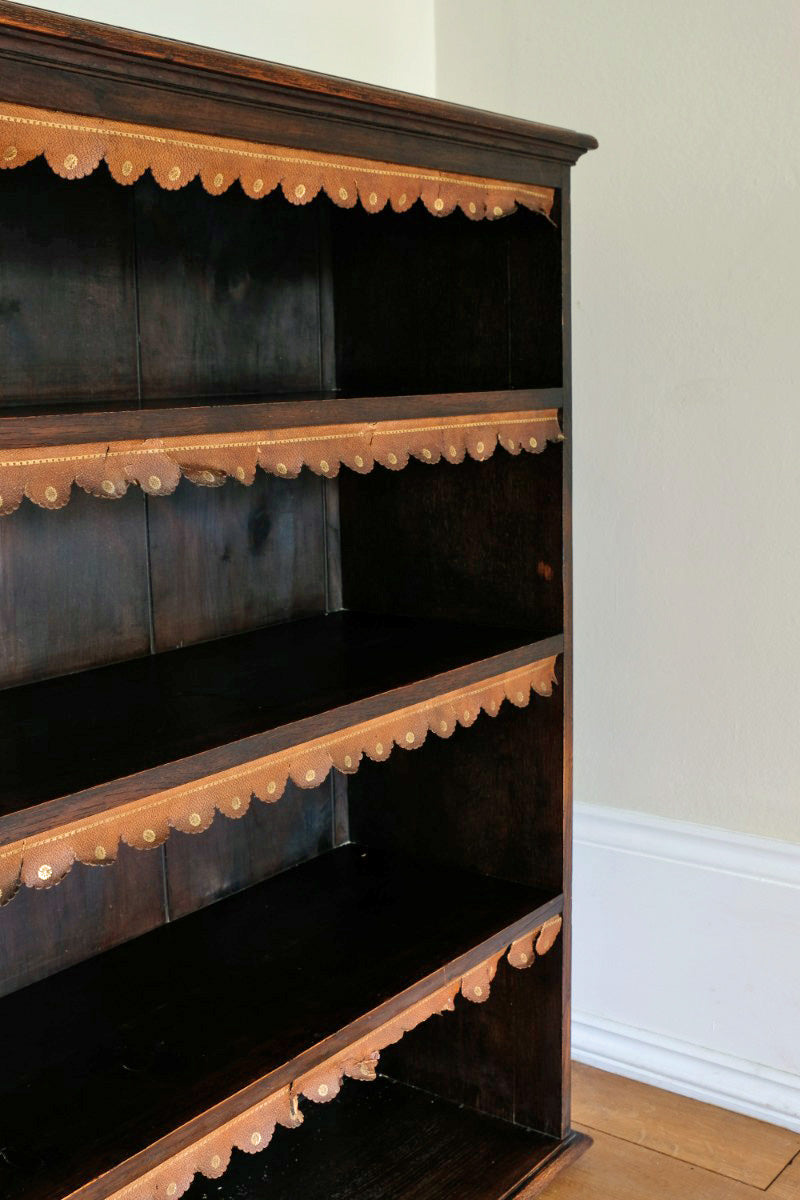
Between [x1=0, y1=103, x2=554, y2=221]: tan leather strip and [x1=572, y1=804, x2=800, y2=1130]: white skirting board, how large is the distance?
4.02 ft

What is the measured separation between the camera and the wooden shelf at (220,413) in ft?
4.16

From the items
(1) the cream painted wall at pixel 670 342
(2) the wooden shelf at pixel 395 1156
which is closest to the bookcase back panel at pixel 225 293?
(1) the cream painted wall at pixel 670 342

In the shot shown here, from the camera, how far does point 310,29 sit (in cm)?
228

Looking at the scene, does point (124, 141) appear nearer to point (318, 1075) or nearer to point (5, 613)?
point (5, 613)

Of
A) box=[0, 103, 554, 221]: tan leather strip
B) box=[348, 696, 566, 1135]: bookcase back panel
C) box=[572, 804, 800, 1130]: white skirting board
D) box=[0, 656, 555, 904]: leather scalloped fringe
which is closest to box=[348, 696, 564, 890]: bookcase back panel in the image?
box=[348, 696, 566, 1135]: bookcase back panel

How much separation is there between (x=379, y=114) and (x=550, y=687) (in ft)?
2.93

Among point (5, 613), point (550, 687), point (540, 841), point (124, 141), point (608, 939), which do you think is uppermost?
point (124, 141)

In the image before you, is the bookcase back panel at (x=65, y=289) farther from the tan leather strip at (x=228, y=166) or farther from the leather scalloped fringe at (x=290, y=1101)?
the leather scalloped fringe at (x=290, y=1101)

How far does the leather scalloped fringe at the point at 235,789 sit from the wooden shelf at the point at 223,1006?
1.07ft

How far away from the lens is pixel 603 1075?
2.51 metres

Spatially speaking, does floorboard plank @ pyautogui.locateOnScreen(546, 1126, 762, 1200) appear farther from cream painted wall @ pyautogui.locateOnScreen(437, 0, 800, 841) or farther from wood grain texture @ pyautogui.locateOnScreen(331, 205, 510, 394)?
wood grain texture @ pyautogui.locateOnScreen(331, 205, 510, 394)

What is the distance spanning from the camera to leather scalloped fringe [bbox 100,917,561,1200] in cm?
146

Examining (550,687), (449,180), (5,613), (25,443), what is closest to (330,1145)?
(550,687)

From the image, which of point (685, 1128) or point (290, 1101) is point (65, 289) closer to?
point (290, 1101)
